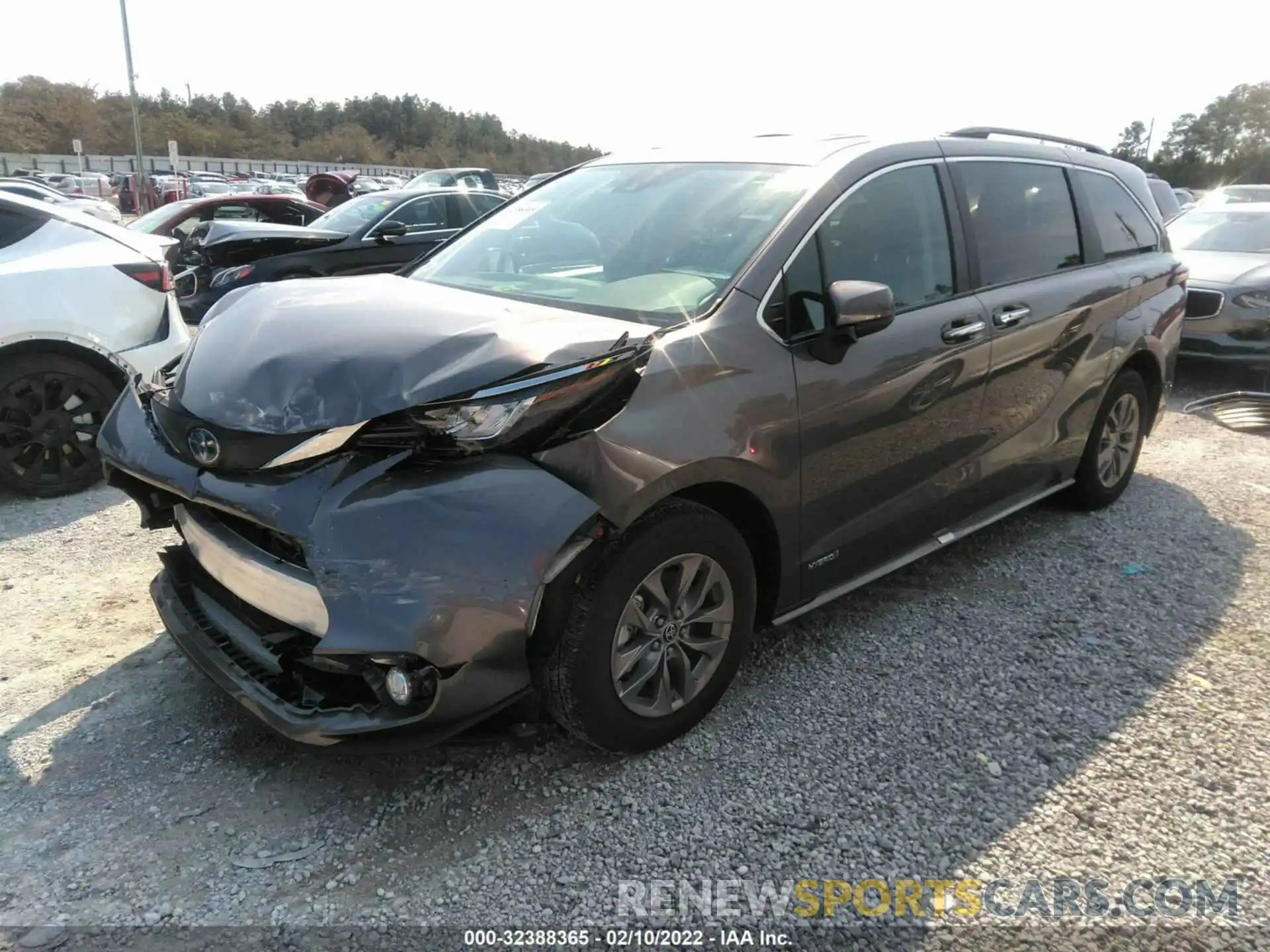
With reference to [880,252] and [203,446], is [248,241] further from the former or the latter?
[880,252]

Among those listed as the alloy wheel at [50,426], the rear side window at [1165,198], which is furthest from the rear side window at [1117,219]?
the rear side window at [1165,198]

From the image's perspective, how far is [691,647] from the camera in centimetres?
275

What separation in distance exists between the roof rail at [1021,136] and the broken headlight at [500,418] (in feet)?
8.01

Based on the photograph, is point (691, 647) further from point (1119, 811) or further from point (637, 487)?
point (1119, 811)

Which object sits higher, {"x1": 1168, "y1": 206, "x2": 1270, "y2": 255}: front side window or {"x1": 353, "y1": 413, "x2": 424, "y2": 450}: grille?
{"x1": 1168, "y1": 206, "x2": 1270, "y2": 255}: front side window

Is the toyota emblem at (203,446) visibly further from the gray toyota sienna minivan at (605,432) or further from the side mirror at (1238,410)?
the side mirror at (1238,410)

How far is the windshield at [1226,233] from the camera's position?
8.95 metres

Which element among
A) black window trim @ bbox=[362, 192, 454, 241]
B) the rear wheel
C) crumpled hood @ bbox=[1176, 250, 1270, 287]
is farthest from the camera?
black window trim @ bbox=[362, 192, 454, 241]

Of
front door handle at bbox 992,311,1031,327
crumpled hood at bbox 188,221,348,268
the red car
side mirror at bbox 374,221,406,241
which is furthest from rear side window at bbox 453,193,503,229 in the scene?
front door handle at bbox 992,311,1031,327

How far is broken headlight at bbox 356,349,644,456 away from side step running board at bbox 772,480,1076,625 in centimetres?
120

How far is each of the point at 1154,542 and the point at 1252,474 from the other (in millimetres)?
1805

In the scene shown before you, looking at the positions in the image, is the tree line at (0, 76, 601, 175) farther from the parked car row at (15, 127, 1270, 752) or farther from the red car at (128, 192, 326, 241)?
the parked car row at (15, 127, 1270, 752)

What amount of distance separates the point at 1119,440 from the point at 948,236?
6.90 feet

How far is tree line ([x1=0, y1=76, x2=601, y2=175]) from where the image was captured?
67.9 metres
